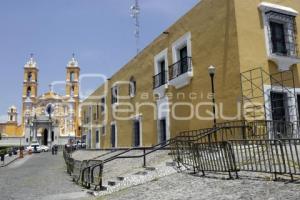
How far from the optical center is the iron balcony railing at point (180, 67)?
15.4 meters

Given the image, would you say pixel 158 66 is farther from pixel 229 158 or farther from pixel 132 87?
pixel 229 158

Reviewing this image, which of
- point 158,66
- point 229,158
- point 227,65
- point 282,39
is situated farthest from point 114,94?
point 229,158

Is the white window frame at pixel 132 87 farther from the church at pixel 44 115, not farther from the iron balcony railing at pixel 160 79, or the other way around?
the church at pixel 44 115

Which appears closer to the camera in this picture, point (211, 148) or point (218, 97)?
point (211, 148)

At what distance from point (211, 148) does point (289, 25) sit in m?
7.96

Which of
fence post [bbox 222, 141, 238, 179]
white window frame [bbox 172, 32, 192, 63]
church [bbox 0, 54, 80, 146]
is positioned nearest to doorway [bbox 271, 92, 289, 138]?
white window frame [bbox 172, 32, 192, 63]

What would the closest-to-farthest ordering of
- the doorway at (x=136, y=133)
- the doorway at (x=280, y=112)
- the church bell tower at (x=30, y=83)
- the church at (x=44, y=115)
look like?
1. the doorway at (x=280, y=112)
2. the doorway at (x=136, y=133)
3. the church at (x=44, y=115)
4. the church bell tower at (x=30, y=83)

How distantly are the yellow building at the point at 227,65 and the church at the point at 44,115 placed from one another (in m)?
56.1

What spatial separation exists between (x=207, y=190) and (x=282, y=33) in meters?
9.08

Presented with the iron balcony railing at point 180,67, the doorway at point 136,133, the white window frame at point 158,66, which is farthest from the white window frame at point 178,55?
the doorway at point 136,133

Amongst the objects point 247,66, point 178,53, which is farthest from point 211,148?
point 178,53

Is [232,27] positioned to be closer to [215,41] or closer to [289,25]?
[215,41]

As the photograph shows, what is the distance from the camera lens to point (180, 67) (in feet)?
53.5

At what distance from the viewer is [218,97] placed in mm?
13352
